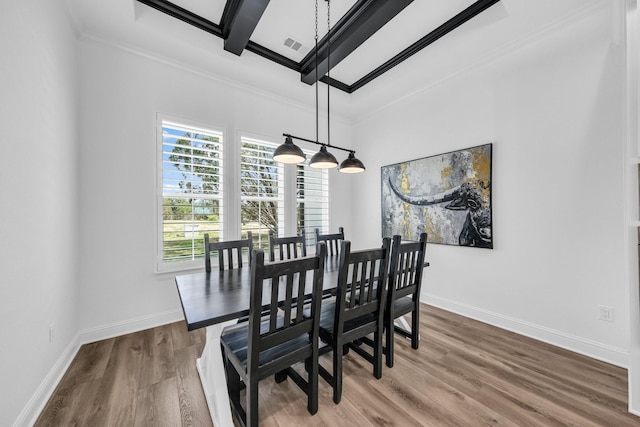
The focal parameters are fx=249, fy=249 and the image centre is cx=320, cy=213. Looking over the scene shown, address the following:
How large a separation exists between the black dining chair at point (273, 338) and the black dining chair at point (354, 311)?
18 cm

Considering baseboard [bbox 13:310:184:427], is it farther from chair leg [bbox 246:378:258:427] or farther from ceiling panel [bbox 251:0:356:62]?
ceiling panel [bbox 251:0:356:62]

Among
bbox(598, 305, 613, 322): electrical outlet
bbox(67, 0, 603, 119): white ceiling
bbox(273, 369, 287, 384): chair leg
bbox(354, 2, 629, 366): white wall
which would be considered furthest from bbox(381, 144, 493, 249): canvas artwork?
bbox(273, 369, 287, 384): chair leg

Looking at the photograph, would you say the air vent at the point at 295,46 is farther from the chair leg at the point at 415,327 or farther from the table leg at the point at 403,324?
the table leg at the point at 403,324

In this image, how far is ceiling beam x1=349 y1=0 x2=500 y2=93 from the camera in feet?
7.79

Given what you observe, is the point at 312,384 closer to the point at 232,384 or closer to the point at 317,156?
the point at 232,384

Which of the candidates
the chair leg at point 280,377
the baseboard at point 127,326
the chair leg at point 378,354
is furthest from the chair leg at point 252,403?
the baseboard at point 127,326

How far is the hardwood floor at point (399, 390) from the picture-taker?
5.04ft

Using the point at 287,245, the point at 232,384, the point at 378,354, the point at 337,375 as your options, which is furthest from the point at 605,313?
the point at 232,384

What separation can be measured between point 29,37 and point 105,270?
198 cm

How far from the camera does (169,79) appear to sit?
9.52ft

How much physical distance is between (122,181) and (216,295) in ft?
6.40

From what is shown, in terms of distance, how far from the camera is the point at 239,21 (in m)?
2.40

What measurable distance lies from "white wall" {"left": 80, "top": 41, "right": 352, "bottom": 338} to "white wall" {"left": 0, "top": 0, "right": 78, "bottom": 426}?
23 cm

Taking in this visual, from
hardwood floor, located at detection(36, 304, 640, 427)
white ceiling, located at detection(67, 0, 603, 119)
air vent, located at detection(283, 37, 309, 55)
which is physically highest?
air vent, located at detection(283, 37, 309, 55)
